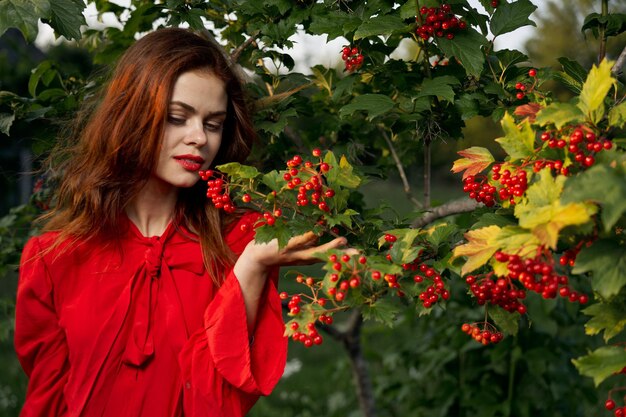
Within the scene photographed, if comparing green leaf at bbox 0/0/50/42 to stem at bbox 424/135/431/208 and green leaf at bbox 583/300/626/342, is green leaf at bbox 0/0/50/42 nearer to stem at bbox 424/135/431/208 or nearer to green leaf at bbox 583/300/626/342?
stem at bbox 424/135/431/208

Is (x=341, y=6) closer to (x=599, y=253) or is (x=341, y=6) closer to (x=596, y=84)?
(x=596, y=84)

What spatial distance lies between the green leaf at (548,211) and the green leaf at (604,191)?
26mm

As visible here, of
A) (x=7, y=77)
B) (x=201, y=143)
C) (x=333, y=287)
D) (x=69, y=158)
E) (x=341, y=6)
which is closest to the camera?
(x=333, y=287)

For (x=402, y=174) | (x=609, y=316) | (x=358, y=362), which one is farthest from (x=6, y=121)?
(x=609, y=316)

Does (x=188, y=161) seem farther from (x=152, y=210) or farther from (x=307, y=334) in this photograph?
(x=307, y=334)

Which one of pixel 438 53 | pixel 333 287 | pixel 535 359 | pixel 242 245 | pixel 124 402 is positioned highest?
pixel 438 53

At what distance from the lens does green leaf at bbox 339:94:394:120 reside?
6.38 feet

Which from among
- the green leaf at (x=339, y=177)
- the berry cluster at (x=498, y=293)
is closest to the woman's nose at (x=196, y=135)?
the green leaf at (x=339, y=177)

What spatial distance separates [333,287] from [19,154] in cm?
1182

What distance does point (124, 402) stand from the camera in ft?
6.64

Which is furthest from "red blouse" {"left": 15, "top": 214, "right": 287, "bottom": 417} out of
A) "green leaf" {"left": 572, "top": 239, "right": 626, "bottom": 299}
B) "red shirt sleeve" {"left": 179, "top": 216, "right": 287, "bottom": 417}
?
"green leaf" {"left": 572, "top": 239, "right": 626, "bottom": 299}

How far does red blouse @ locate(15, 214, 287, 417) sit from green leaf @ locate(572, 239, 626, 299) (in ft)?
3.19

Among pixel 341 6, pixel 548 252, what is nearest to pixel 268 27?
pixel 341 6

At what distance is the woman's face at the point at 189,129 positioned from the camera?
2006 millimetres
